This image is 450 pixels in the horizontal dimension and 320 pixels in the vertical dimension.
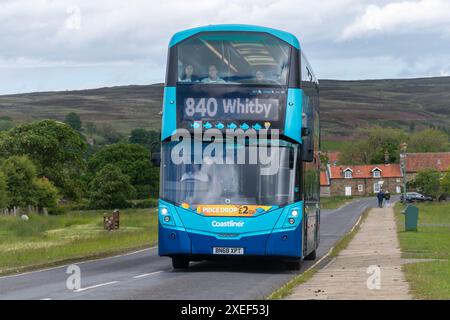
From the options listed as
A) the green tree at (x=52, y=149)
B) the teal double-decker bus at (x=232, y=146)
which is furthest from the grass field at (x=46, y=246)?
the green tree at (x=52, y=149)

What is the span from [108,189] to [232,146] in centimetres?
9384

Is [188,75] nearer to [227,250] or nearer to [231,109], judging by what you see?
[231,109]

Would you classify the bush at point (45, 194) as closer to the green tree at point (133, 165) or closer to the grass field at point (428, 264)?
the green tree at point (133, 165)

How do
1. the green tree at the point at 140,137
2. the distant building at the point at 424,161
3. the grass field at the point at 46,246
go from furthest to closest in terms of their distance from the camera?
the distant building at the point at 424,161 < the green tree at the point at 140,137 < the grass field at the point at 46,246

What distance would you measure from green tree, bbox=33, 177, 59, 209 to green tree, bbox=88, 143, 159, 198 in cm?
3167

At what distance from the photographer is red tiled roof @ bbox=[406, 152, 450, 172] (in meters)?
176

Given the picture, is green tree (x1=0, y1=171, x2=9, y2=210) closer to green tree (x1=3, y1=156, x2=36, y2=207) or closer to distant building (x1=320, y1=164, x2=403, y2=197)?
→ green tree (x1=3, y1=156, x2=36, y2=207)

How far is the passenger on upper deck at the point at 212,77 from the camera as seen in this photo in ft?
72.1

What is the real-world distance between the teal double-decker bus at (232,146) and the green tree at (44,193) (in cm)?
7319

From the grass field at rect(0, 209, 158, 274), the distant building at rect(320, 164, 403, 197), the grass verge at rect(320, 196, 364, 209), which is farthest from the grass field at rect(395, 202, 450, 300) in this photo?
the distant building at rect(320, 164, 403, 197)

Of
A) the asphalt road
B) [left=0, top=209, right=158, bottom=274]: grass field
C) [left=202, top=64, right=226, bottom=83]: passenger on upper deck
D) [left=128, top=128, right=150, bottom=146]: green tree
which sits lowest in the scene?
[left=0, top=209, right=158, bottom=274]: grass field

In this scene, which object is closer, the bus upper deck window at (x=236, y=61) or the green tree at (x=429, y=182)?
the bus upper deck window at (x=236, y=61)

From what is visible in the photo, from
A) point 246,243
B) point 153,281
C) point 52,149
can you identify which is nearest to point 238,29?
point 246,243
